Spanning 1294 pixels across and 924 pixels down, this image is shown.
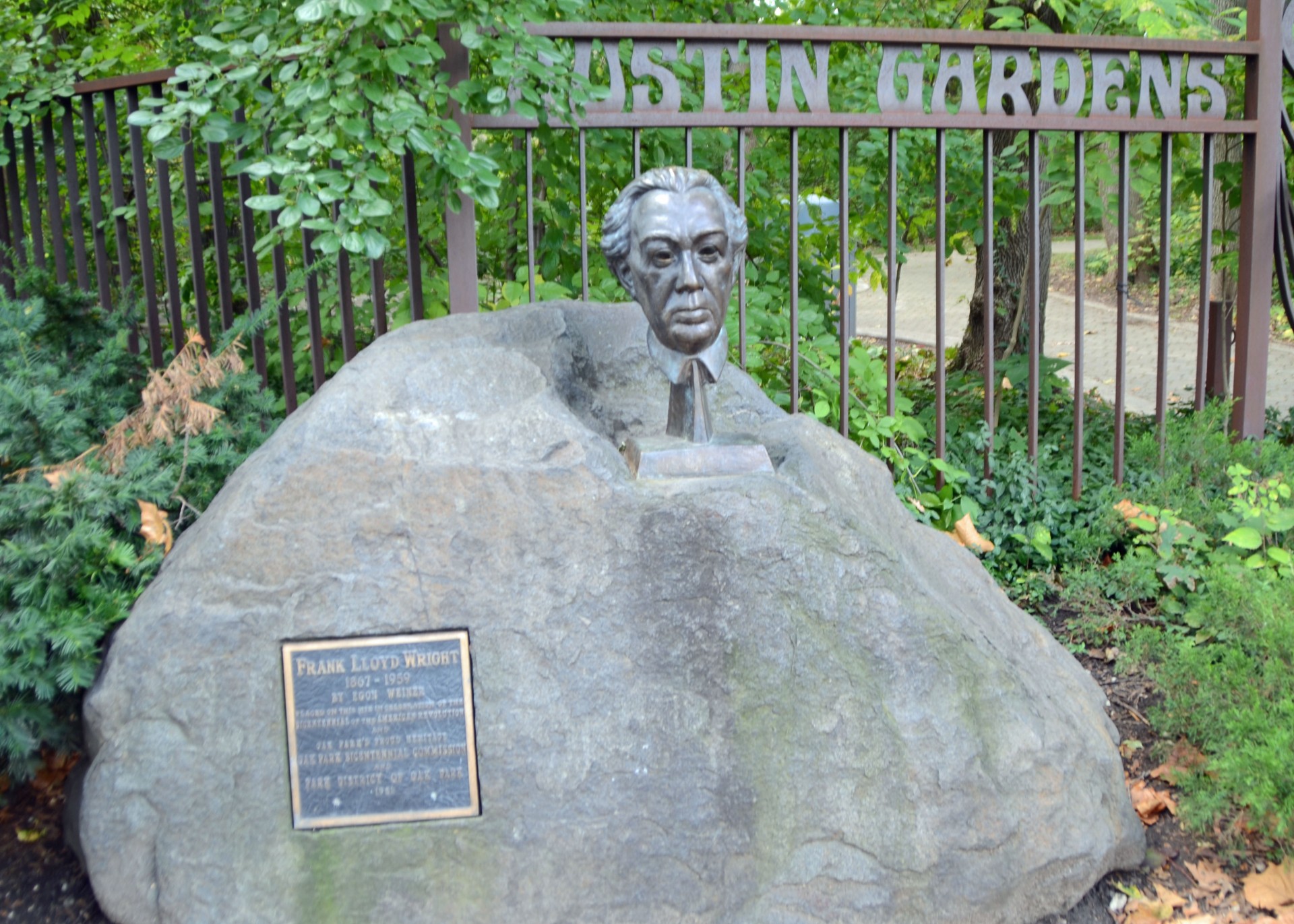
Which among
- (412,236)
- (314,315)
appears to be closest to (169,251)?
(314,315)

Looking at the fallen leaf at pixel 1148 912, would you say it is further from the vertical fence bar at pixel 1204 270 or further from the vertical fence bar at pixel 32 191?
the vertical fence bar at pixel 32 191

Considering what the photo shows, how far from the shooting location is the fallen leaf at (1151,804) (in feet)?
11.0

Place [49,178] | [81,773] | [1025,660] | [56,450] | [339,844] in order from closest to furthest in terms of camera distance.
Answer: [339,844], [81,773], [1025,660], [56,450], [49,178]

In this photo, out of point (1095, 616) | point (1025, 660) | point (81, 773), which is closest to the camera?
point (81, 773)

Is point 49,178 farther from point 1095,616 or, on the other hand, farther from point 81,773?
point 1095,616

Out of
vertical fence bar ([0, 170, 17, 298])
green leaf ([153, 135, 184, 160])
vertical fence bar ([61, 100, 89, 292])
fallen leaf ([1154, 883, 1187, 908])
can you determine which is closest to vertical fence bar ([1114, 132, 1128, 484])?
fallen leaf ([1154, 883, 1187, 908])

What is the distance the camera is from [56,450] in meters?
3.52

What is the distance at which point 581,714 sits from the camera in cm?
278

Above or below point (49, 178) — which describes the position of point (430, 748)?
below

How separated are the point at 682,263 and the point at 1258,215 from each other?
347cm

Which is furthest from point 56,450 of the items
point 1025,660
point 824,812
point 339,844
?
point 1025,660

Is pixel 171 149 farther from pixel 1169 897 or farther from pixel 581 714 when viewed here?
pixel 1169 897

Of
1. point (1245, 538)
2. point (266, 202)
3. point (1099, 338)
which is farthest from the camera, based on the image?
point (1099, 338)

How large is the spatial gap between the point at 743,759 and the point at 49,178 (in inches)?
179
